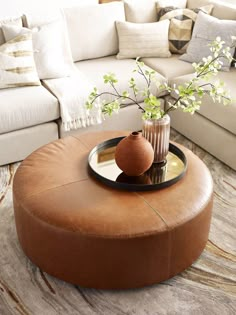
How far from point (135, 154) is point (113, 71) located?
150cm

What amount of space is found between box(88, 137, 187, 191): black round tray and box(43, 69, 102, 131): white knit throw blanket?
0.64 meters

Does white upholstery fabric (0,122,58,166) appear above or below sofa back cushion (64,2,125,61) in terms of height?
below

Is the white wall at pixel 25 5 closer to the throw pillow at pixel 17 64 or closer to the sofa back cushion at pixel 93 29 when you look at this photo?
the sofa back cushion at pixel 93 29

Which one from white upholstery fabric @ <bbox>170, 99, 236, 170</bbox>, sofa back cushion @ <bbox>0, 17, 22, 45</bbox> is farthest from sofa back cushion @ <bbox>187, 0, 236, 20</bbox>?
sofa back cushion @ <bbox>0, 17, 22, 45</bbox>

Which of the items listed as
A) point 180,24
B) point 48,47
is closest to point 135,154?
point 48,47

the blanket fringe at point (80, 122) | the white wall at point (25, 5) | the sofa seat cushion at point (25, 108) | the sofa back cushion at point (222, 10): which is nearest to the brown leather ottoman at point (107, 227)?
the sofa seat cushion at point (25, 108)

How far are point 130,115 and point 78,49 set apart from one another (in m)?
0.74

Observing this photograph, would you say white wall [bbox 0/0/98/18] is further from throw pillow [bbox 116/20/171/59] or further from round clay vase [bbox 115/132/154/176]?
round clay vase [bbox 115/132/154/176]

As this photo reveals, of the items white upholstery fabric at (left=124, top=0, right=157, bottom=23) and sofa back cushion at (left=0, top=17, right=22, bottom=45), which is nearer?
sofa back cushion at (left=0, top=17, right=22, bottom=45)

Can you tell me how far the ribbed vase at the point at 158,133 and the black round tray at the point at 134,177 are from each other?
0.24 feet

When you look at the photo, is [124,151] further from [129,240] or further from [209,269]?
[209,269]

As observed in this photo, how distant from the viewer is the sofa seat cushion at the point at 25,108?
2902mm

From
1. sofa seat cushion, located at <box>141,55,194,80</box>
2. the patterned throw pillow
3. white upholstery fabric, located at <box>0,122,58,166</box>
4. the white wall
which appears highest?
the white wall

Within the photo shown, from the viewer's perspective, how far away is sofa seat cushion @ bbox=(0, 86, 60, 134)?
2.90 m
